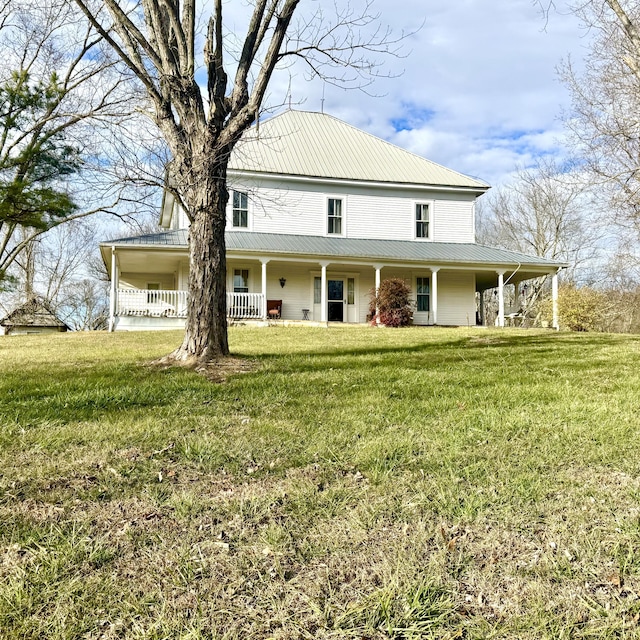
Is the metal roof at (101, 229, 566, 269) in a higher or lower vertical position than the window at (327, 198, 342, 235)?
lower

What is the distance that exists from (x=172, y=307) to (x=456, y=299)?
37.6 ft

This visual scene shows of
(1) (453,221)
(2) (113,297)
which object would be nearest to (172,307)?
(2) (113,297)

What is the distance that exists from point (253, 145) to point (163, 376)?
14.5 meters

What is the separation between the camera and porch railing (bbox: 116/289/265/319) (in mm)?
16766

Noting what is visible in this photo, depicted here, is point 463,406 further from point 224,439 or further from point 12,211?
point 12,211

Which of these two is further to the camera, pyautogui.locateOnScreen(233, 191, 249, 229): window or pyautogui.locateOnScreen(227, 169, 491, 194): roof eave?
pyautogui.locateOnScreen(233, 191, 249, 229): window

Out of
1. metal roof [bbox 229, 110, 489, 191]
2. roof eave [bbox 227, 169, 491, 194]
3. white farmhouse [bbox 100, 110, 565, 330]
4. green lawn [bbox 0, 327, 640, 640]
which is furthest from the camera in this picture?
metal roof [bbox 229, 110, 489, 191]

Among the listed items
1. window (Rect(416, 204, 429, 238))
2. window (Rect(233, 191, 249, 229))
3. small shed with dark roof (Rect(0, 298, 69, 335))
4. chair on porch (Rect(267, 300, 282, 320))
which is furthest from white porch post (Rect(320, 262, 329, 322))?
small shed with dark roof (Rect(0, 298, 69, 335))

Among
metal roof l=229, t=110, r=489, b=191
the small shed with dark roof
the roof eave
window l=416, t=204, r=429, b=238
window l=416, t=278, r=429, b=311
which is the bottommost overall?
the small shed with dark roof

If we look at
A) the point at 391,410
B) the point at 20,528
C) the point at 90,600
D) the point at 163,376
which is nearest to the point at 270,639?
the point at 90,600

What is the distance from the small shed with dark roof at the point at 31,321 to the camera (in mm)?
26219

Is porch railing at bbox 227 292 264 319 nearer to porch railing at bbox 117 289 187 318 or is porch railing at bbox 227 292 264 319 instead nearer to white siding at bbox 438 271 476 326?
porch railing at bbox 117 289 187 318

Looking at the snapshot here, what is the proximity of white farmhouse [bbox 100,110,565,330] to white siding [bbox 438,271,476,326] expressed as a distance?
0.14 feet

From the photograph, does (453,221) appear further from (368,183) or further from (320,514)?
(320,514)
